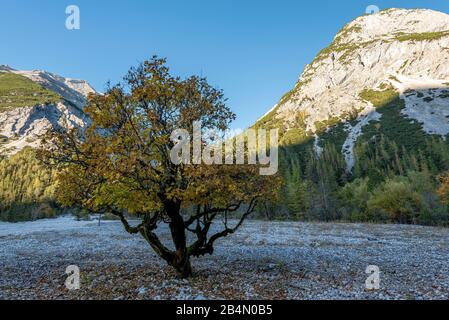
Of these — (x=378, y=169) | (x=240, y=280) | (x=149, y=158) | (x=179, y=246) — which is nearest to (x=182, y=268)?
(x=179, y=246)

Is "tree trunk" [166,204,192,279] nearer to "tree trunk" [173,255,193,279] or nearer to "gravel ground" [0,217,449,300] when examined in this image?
"tree trunk" [173,255,193,279]

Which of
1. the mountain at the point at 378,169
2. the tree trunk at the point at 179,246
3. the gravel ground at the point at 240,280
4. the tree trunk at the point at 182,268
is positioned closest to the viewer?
the gravel ground at the point at 240,280

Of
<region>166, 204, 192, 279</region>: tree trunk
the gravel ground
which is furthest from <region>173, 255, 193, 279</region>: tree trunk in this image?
the gravel ground

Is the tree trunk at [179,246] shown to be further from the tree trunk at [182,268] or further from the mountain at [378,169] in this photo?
the mountain at [378,169]

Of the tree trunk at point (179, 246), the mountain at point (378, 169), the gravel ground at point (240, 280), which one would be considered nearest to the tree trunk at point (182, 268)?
the tree trunk at point (179, 246)

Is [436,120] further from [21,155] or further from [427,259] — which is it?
[21,155]

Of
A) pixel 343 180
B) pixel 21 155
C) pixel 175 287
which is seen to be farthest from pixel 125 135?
pixel 21 155

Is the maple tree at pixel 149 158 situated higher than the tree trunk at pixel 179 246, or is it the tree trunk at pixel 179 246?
the maple tree at pixel 149 158

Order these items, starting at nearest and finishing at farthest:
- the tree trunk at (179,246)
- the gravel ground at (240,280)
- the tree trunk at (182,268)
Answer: the gravel ground at (240,280)
the tree trunk at (179,246)
the tree trunk at (182,268)

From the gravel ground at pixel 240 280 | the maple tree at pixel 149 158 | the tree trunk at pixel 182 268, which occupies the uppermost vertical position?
the maple tree at pixel 149 158

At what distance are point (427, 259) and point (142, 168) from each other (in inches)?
941

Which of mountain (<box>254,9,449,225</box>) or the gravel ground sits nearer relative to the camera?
the gravel ground

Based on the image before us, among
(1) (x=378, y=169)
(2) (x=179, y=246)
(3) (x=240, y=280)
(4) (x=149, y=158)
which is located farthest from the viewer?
(1) (x=378, y=169)

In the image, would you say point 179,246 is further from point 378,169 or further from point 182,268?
point 378,169
